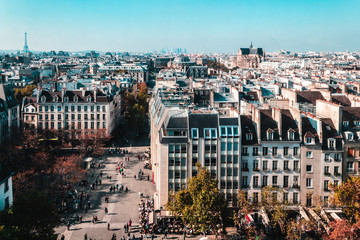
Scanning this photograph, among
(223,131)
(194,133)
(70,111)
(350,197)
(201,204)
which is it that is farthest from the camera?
(70,111)

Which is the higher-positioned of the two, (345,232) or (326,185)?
(326,185)

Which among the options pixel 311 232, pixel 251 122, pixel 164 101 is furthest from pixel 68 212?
pixel 311 232

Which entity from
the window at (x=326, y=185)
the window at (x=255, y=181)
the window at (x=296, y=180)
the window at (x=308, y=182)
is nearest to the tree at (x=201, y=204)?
the window at (x=255, y=181)

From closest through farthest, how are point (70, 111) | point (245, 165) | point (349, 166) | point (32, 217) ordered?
point (32, 217), point (245, 165), point (349, 166), point (70, 111)

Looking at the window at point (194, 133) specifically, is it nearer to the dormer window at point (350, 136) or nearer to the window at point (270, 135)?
the window at point (270, 135)

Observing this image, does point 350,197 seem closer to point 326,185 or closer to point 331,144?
point 326,185

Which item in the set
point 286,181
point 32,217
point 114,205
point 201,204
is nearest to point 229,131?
point 286,181

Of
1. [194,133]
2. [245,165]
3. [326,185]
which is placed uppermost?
[194,133]
